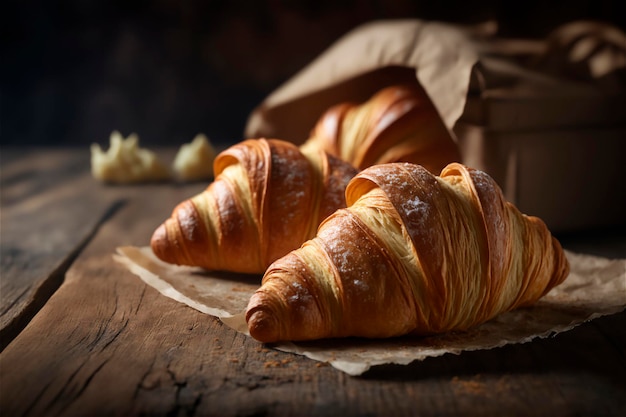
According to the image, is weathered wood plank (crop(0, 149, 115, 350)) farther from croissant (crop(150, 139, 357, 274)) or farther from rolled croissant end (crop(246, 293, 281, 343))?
rolled croissant end (crop(246, 293, 281, 343))

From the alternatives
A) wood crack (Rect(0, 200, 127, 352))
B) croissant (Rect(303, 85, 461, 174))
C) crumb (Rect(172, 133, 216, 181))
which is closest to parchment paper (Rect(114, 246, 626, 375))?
wood crack (Rect(0, 200, 127, 352))

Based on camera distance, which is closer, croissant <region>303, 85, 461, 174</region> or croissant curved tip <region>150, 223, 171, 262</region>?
croissant curved tip <region>150, 223, 171, 262</region>

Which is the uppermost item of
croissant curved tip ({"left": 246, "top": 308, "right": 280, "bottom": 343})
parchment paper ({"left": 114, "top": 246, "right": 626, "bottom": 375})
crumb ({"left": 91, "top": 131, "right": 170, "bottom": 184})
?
croissant curved tip ({"left": 246, "top": 308, "right": 280, "bottom": 343})

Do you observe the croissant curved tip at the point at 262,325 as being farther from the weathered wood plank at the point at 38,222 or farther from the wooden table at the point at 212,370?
the weathered wood plank at the point at 38,222

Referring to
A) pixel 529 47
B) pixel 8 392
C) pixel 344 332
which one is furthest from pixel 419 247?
pixel 529 47

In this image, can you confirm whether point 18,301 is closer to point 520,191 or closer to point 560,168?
point 520,191

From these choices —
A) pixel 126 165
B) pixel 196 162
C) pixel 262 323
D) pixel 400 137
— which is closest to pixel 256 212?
pixel 262 323

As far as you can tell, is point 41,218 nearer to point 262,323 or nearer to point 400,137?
point 400,137
